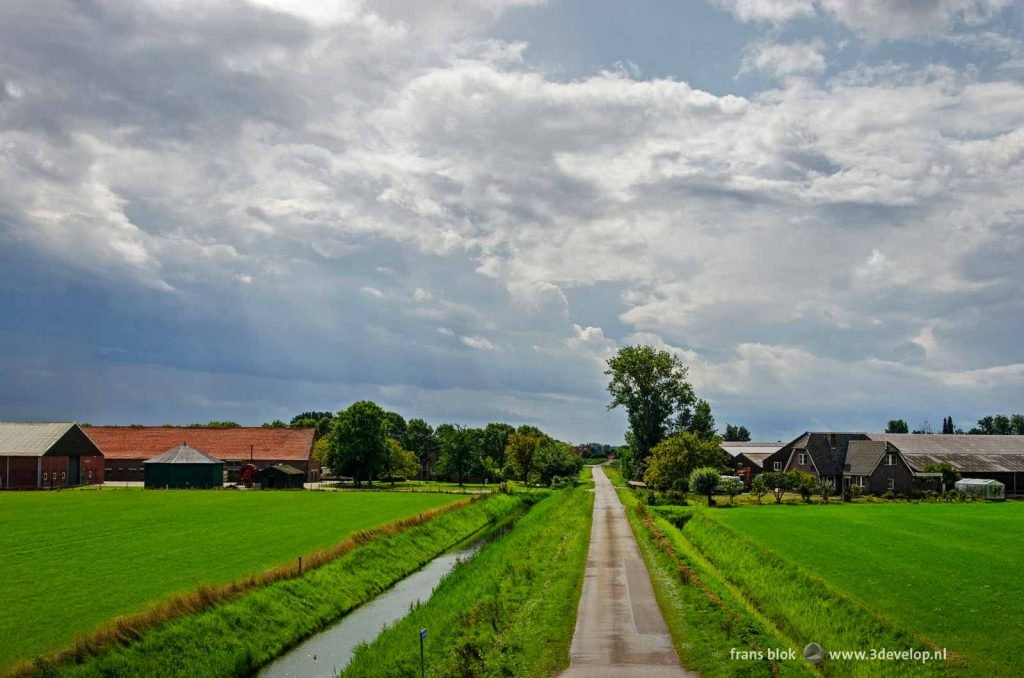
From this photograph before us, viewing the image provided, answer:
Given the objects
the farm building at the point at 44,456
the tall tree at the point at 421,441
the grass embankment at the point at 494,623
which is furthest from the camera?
the tall tree at the point at 421,441

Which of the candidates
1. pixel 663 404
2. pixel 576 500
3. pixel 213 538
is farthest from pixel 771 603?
pixel 663 404

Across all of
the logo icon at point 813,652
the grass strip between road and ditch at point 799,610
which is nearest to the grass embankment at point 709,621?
the grass strip between road and ditch at point 799,610

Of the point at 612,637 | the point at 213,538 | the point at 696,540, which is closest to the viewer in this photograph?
the point at 612,637

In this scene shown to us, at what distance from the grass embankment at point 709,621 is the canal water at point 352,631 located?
1008 cm

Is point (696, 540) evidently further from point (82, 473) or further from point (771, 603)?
point (82, 473)

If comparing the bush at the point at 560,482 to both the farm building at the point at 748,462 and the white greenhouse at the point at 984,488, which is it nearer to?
the farm building at the point at 748,462

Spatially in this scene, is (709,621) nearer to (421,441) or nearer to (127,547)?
(127,547)

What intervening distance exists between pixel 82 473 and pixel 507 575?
9923cm

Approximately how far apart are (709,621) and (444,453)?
110 m

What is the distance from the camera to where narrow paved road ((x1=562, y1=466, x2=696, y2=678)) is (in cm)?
2017

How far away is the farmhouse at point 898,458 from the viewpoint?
94438mm

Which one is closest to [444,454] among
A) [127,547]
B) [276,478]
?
[276,478]

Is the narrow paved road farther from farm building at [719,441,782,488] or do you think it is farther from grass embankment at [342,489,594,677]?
farm building at [719,441,782,488]

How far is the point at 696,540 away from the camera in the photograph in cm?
4897
